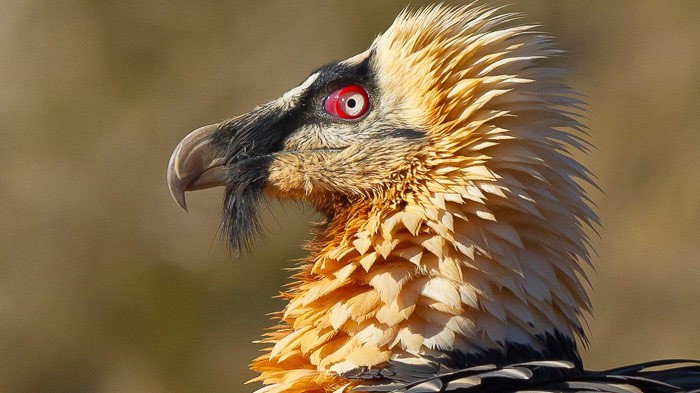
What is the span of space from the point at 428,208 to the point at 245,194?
37.8 inches

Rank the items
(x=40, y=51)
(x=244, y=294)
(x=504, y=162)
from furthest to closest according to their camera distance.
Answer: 1. (x=40, y=51)
2. (x=244, y=294)
3. (x=504, y=162)

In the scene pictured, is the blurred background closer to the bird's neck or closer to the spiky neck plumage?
the spiky neck plumage

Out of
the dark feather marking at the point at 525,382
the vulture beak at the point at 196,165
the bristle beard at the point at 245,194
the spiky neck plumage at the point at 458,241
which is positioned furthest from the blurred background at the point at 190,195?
the dark feather marking at the point at 525,382

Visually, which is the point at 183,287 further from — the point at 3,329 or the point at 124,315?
the point at 3,329

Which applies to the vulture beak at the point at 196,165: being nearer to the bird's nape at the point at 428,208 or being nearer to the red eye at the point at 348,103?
the bird's nape at the point at 428,208

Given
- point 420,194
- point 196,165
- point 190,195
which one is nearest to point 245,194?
point 196,165

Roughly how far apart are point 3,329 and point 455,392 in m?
9.02

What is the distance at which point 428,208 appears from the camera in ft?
11.1

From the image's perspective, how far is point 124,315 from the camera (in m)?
10.8

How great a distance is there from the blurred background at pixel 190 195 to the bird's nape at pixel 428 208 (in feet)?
18.8

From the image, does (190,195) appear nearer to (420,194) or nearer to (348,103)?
(348,103)

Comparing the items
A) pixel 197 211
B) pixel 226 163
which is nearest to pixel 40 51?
pixel 197 211

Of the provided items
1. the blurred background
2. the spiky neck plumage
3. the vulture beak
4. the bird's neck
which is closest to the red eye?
the spiky neck plumage

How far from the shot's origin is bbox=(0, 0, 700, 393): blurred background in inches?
400
